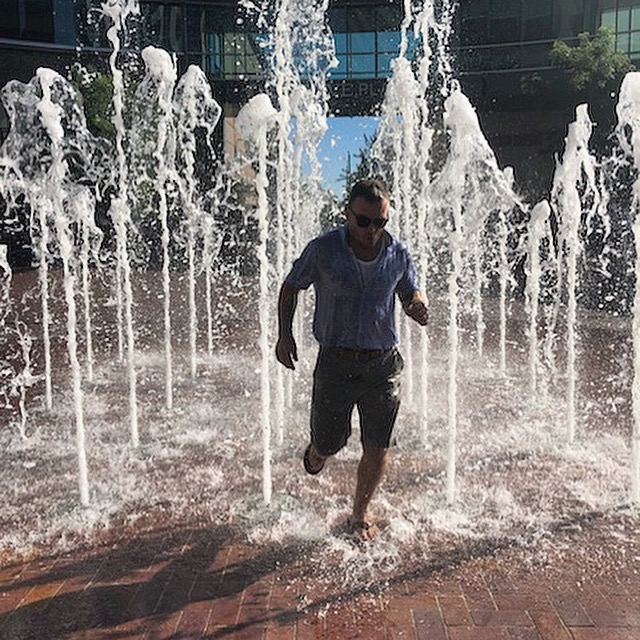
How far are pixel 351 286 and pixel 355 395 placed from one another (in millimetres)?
485

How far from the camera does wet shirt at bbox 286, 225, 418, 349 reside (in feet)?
10.4

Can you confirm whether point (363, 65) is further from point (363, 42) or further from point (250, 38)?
point (250, 38)

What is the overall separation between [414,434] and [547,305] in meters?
8.23

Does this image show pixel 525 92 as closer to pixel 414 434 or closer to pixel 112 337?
pixel 112 337

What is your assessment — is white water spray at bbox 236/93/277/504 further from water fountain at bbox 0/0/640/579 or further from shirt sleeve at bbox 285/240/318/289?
shirt sleeve at bbox 285/240/318/289

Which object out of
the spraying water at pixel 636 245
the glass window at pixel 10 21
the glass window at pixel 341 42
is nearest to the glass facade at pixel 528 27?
the glass window at pixel 341 42

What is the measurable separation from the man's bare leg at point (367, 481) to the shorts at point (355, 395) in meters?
0.05

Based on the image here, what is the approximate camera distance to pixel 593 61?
2727 centimetres

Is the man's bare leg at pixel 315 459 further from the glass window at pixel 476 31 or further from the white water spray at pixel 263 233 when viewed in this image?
the glass window at pixel 476 31

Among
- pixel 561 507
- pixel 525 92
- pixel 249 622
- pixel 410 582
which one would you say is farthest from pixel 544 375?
pixel 525 92

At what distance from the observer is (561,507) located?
383 cm

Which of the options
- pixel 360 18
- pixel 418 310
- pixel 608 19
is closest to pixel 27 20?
pixel 360 18

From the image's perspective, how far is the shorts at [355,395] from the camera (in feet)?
10.8

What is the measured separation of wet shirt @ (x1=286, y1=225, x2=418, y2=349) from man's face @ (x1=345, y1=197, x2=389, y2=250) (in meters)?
0.08
